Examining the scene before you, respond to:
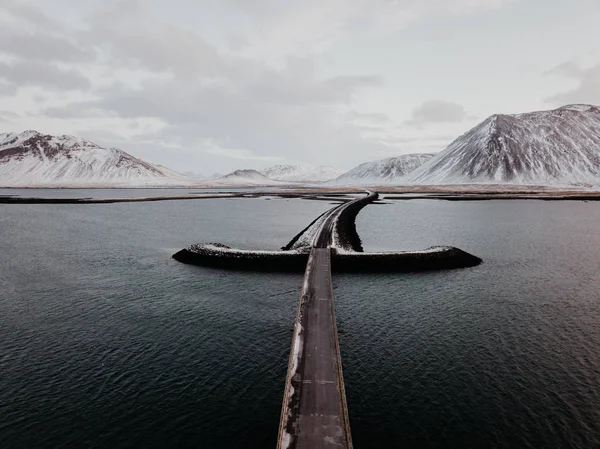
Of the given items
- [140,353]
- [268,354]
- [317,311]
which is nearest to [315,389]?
[268,354]

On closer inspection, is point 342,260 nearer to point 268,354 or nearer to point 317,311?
point 317,311

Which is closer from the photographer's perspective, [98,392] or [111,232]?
[98,392]

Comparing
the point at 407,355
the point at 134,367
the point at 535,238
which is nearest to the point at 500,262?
the point at 535,238

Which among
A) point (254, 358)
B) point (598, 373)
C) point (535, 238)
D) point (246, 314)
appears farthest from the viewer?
point (535, 238)

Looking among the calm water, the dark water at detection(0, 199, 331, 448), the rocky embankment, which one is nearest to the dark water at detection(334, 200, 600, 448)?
the calm water

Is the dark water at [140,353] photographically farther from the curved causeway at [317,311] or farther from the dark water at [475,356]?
the dark water at [475,356]

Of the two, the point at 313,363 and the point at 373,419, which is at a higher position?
the point at 313,363

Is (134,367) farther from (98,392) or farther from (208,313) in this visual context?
(208,313)
